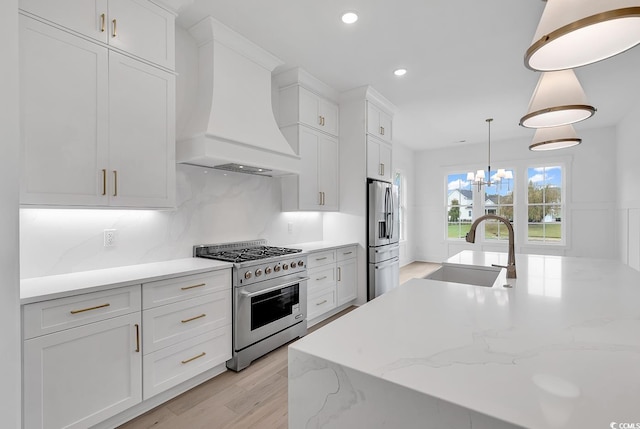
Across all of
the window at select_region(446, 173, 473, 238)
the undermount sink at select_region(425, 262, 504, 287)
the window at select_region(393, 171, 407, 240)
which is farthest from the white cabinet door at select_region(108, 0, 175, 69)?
the window at select_region(446, 173, 473, 238)

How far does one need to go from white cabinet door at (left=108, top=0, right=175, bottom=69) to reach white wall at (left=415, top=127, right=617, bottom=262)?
6742 mm

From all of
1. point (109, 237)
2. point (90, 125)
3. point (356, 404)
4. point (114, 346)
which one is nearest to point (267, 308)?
point (114, 346)

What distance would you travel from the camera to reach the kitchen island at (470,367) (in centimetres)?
63

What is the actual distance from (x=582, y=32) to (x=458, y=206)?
22.3 feet

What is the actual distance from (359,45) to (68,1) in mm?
2268

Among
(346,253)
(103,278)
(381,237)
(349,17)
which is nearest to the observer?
(103,278)

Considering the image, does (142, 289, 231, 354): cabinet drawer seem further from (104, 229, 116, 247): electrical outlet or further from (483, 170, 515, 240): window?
(483, 170, 515, 240): window

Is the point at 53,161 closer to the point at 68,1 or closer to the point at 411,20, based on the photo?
the point at 68,1

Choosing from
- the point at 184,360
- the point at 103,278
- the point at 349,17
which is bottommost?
the point at 184,360

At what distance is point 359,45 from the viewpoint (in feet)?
10.1

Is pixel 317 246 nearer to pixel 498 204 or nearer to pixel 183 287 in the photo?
pixel 183 287

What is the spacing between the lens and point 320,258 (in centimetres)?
361

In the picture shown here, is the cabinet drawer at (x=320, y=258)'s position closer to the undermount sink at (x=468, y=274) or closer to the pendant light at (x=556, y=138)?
the undermount sink at (x=468, y=274)

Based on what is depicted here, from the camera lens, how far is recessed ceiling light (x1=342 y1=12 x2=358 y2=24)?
2562mm
